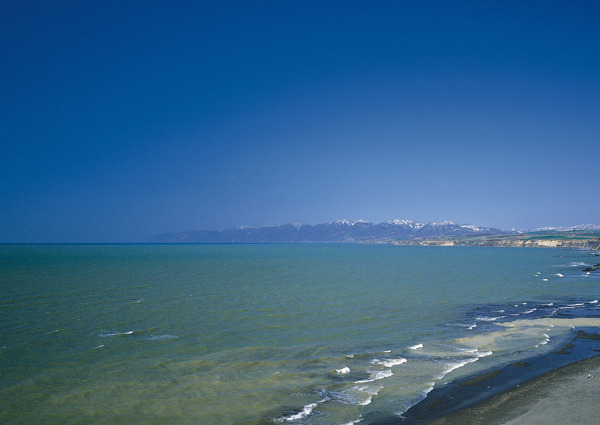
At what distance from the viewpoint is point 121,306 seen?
33062 millimetres

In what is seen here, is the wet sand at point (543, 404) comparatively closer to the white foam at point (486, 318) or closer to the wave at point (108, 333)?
the white foam at point (486, 318)

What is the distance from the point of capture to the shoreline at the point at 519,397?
11891 millimetres

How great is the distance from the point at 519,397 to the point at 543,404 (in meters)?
0.92

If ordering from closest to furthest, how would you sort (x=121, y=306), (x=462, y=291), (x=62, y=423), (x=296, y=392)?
(x=62, y=423), (x=296, y=392), (x=121, y=306), (x=462, y=291)

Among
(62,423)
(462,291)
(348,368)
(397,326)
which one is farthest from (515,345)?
(462,291)

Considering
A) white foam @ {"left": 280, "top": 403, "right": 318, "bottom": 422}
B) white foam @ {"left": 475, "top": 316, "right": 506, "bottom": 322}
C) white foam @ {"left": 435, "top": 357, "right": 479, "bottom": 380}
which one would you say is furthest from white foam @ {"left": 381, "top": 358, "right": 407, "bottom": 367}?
white foam @ {"left": 475, "top": 316, "right": 506, "bottom": 322}

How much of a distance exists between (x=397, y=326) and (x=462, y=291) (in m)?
21.8

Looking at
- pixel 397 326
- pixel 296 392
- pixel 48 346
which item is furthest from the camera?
pixel 397 326

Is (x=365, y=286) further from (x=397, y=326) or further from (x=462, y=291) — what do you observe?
(x=397, y=326)

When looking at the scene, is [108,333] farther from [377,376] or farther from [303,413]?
[377,376]

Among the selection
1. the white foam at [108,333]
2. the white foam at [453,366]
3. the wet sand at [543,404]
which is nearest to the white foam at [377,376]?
the white foam at [453,366]

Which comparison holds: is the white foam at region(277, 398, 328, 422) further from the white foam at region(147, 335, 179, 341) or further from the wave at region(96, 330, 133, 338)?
the wave at region(96, 330, 133, 338)

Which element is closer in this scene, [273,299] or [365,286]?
[273,299]

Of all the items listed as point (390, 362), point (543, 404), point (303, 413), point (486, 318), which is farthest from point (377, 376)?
point (486, 318)
